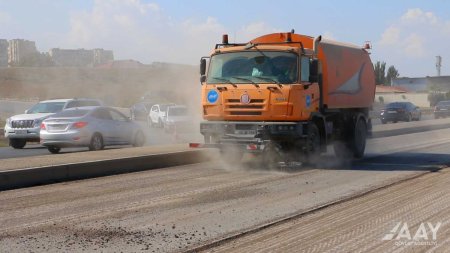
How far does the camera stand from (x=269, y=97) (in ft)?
47.8

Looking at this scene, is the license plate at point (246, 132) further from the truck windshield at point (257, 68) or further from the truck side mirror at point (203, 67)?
the truck side mirror at point (203, 67)

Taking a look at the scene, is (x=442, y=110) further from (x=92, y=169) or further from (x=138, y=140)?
(x=92, y=169)

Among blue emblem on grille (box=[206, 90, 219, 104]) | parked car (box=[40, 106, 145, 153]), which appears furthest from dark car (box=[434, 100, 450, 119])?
blue emblem on grille (box=[206, 90, 219, 104])

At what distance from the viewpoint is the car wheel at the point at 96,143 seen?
19562mm

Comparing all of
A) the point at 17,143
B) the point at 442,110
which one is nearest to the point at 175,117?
the point at 17,143

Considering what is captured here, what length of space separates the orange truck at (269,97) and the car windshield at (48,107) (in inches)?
370

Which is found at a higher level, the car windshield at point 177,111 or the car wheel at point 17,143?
the car windshield at point 177,111

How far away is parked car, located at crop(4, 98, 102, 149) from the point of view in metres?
22.3

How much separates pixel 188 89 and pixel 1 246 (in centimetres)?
2261

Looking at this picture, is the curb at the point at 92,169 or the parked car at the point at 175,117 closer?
the curb at the point at 92,169

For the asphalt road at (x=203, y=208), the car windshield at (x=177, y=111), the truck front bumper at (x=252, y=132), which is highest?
the car windshield at (x=177, y=111)

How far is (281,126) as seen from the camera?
1452cm

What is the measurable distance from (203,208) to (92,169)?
180 inches

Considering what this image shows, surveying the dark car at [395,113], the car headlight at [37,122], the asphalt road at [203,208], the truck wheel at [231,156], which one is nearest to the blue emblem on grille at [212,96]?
the truck wheel at [231,156]
